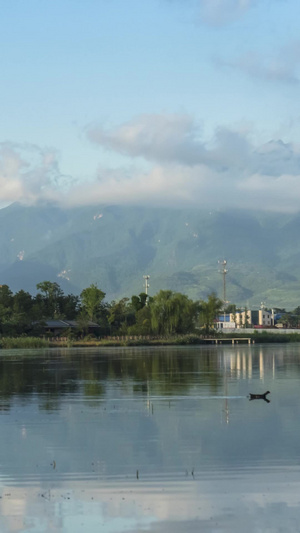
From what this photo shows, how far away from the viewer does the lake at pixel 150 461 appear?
43.1ft

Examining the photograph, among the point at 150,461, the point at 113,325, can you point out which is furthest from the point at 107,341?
the point at 150,461

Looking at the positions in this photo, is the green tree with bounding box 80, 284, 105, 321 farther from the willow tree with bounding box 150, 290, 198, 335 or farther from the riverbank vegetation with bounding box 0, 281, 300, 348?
the willow tree with bounding box 150, 290, 198, 335

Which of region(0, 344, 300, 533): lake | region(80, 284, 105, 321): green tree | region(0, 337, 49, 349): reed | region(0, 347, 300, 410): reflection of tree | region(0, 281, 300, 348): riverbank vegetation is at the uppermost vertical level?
region(80, 284, 105, 321): green tree

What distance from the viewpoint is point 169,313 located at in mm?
122125

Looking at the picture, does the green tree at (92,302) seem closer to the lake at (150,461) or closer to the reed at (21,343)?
the reed at (21,343)

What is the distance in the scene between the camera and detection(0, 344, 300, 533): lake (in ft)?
43.1

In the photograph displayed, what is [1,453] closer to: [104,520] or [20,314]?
[104,520]

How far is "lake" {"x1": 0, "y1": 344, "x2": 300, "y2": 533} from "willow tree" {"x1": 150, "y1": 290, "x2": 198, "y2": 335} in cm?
8616

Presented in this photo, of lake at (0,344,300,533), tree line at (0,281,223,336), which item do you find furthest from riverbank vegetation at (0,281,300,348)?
lake at (0,344,300,533)

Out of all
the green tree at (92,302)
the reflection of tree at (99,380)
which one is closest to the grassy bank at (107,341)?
the green tree at (92,302)

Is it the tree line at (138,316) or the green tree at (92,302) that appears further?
the green tree at (92,302)

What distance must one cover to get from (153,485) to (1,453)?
5.17 meters

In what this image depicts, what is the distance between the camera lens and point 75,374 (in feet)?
159

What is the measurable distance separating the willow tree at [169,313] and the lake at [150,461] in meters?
86.2
